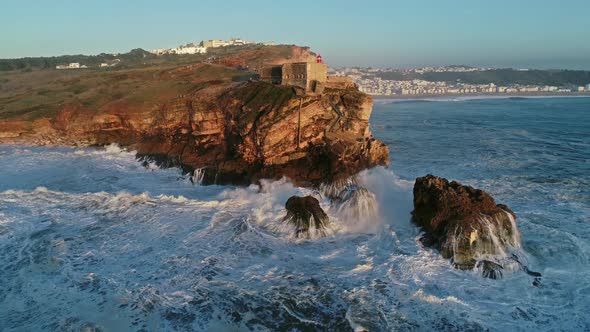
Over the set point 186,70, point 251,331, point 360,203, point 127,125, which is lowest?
point 251,331

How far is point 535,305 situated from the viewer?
9734 millimetres

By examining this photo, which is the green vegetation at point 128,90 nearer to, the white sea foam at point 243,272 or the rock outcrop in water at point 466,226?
the white sea foam at point 243,272

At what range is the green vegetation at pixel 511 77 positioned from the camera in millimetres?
121750

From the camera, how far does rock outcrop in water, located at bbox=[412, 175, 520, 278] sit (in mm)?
11805

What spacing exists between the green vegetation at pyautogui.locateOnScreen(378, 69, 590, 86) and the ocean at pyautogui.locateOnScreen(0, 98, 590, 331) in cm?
12156

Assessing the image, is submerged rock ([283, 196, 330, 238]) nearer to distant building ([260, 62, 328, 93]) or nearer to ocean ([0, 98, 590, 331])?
ocean ([0, 98, 590, 331])

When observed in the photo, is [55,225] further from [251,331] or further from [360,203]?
[360,203]

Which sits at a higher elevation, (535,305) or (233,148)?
(233,148)

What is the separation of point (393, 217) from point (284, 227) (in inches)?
166

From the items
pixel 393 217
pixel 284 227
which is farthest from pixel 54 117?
pixel 393 217

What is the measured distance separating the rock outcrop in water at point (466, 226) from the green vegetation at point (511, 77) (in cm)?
12808

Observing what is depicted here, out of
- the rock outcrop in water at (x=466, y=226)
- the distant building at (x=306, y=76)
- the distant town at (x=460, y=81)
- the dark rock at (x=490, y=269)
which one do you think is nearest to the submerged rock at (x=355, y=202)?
the rock outcrop in water at (x=466, y=226)

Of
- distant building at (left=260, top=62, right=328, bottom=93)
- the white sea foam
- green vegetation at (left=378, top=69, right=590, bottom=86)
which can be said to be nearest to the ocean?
the white sea foam

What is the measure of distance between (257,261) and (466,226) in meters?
6.36
